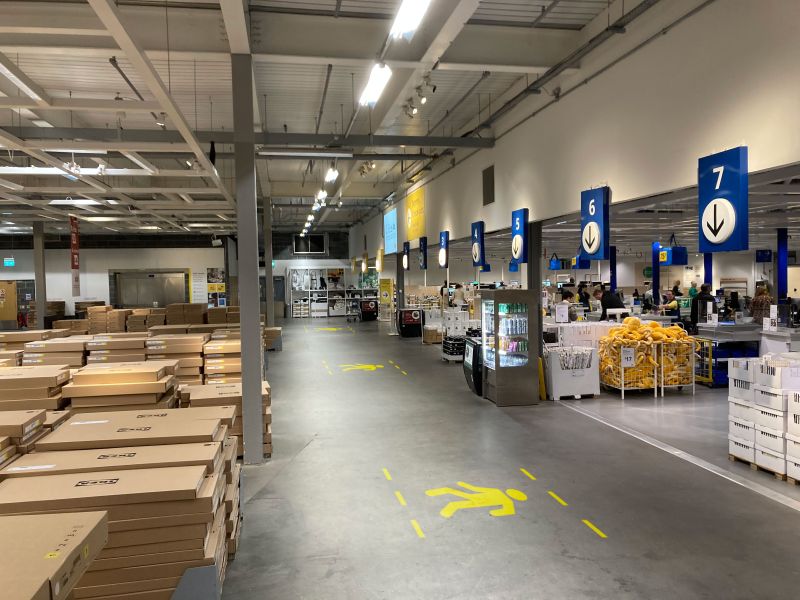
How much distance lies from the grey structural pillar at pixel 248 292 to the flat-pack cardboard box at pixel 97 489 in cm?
299

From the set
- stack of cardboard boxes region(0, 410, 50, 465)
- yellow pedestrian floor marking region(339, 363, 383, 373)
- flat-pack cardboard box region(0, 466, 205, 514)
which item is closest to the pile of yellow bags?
yellow pedestrian floor marking region(339, 363, 383, 373)

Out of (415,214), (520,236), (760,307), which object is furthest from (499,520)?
(415,214)

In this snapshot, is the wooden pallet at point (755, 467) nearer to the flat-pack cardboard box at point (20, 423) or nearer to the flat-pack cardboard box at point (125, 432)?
the flat-pack cardboard box at point (125, 432)

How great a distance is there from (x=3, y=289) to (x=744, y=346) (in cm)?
2901

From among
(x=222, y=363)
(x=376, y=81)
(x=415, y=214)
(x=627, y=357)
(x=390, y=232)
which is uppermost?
(x=376, y=81)

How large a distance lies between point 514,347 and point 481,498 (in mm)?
4016

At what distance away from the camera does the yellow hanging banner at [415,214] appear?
1677 centimetres

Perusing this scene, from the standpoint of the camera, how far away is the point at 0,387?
510 centimetres

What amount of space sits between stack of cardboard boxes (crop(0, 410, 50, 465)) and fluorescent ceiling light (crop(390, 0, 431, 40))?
419 centimetres

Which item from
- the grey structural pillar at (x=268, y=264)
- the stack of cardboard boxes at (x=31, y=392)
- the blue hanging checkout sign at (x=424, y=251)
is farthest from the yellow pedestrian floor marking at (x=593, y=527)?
the grey structural pillar at (x=268, y=264)

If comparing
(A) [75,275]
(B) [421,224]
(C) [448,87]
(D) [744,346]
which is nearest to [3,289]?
(A) [75,275]

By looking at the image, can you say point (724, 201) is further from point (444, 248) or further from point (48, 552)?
point (444, 248)

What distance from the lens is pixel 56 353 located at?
24.1ft

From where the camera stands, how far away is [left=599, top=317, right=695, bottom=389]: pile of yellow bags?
365 inches
